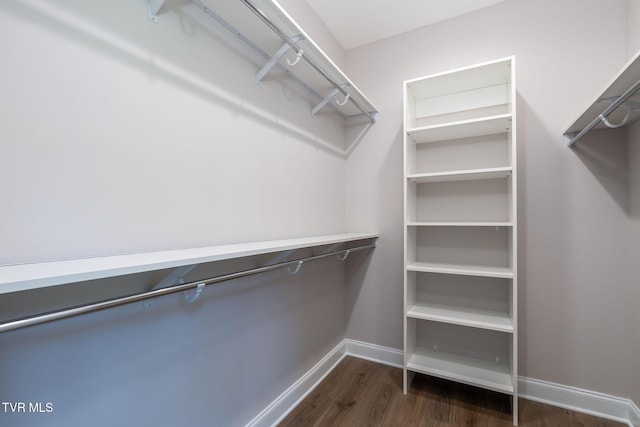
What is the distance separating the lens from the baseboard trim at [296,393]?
156 cm

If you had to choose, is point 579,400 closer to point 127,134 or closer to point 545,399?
point 545,399

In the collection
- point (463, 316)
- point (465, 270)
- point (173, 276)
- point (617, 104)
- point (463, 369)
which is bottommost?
point (463, 369)

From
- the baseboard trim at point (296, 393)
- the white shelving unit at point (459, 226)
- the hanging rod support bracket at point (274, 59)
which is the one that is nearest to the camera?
the hanging rod support bracket at point (274, 59)

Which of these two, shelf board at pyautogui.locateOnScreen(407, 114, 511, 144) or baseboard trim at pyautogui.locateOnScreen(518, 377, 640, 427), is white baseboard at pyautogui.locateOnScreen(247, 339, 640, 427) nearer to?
baseboard trim at pyautogui.locateOnScreen(518, 377, 640, 427)

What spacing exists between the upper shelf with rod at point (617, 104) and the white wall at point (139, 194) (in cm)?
156

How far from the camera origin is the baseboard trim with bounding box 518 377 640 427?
5.47 ft

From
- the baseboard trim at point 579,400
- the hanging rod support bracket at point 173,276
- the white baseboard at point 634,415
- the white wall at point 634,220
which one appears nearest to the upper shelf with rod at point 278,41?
the hanging rod support bracket at point 173,276

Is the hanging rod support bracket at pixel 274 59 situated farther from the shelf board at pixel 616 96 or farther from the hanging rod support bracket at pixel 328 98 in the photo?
the shelf board at pixel 616 96

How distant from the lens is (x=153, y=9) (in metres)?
1.04

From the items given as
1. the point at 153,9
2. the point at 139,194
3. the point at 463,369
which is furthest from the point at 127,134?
the point at 463,369

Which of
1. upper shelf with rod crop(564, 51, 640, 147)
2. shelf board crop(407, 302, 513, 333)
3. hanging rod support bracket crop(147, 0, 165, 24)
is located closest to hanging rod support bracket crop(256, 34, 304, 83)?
hanging rod support bracket crop(147, 0, 165, 24)

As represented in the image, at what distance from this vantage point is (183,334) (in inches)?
45.9

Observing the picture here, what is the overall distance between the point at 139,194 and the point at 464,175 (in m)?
1.88

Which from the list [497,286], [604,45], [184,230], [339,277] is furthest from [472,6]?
[184,230]
